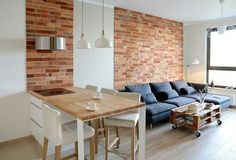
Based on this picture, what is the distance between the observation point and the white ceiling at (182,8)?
14.5 ft

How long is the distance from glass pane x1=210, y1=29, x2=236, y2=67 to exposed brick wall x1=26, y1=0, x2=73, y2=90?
15.6ft

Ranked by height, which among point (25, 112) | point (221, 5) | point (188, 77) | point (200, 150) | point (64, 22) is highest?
point (221, 5)

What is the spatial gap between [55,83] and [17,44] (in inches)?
37.4

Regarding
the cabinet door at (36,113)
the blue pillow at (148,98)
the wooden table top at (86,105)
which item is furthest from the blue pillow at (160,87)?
the cabinet door at (36,113)

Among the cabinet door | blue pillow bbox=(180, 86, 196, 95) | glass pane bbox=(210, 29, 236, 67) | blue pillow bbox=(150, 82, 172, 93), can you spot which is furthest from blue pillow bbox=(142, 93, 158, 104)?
glass pane bbox=(210, 29, 236, 67)

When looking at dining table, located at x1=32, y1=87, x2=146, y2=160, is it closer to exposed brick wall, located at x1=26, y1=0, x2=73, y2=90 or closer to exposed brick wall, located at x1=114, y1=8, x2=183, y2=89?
exposed brick wall, located at x1=26, y1=0, x2=73, y2=90

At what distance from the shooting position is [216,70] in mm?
6609

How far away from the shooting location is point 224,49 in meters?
6.39

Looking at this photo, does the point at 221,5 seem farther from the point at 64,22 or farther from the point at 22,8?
the point at 22,8

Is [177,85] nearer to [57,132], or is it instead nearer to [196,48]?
[196,48]

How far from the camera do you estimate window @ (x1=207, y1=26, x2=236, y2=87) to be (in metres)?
6.23

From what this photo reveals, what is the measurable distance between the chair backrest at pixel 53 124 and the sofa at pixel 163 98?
2369 millimetres

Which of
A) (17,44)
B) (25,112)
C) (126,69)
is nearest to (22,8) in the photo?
(17,44)

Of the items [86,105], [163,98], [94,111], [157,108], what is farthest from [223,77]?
[94,111]
